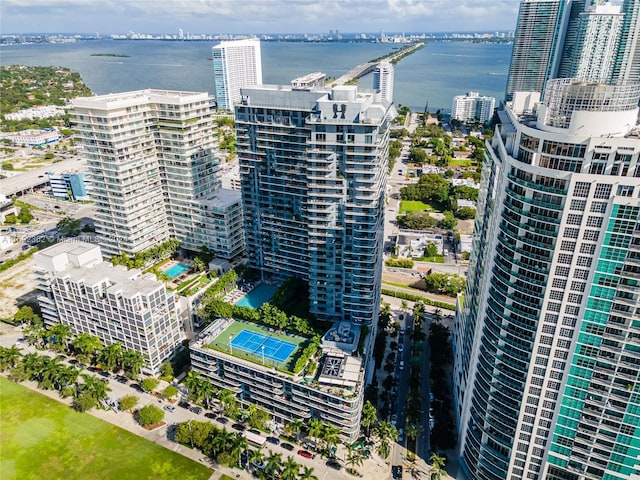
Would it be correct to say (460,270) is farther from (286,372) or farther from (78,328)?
(78,328)

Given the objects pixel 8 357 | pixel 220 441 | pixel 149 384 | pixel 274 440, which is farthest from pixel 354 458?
pixel 8 357

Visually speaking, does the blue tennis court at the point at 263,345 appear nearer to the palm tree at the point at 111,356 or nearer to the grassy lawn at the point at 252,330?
the grassy lawn at the point at 252,330

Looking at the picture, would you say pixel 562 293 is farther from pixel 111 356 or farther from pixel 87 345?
pixel 87 345

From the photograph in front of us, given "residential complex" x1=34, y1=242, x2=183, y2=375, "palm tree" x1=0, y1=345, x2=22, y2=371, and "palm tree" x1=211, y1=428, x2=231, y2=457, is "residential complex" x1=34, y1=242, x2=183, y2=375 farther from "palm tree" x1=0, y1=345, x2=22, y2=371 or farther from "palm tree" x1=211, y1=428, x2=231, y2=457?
"palm tree" x1=211, y1=428, x2=231, y2=457

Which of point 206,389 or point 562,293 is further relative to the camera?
point 206,389

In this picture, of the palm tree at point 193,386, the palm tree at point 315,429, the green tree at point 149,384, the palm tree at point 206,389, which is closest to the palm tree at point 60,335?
the green tree at point 149,384

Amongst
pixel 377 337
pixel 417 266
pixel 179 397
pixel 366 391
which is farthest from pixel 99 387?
pixel 417 266
